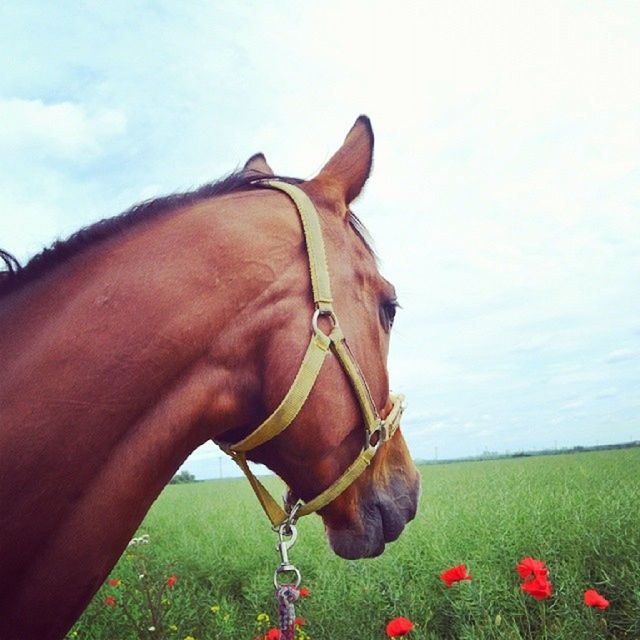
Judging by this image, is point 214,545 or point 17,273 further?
point 214,545

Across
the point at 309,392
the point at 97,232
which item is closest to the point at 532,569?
the point at 309,392

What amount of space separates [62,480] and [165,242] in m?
0.71

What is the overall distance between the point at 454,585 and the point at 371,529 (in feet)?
8.81

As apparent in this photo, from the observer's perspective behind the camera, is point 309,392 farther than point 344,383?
No

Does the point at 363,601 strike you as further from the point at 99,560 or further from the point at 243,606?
the point at 99,560

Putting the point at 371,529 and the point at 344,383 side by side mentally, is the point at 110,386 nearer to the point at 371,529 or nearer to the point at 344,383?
the point at 344,383

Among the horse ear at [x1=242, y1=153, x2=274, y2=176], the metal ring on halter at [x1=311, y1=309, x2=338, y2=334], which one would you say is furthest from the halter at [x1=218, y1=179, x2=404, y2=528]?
the horse ear at [x1=242, y1=153, x2=274, y2=176]

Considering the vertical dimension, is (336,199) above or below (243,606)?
above

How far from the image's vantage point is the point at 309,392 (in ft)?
5.99

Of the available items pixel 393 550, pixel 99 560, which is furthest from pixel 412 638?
pixel 99 560

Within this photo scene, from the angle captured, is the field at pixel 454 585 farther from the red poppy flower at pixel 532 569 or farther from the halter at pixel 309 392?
the halter at pixel 309 392

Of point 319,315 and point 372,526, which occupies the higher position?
point 319,315

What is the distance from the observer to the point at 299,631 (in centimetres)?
443

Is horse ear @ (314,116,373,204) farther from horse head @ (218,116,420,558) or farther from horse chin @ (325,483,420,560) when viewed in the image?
horse chin @ (325,483,420,560)
